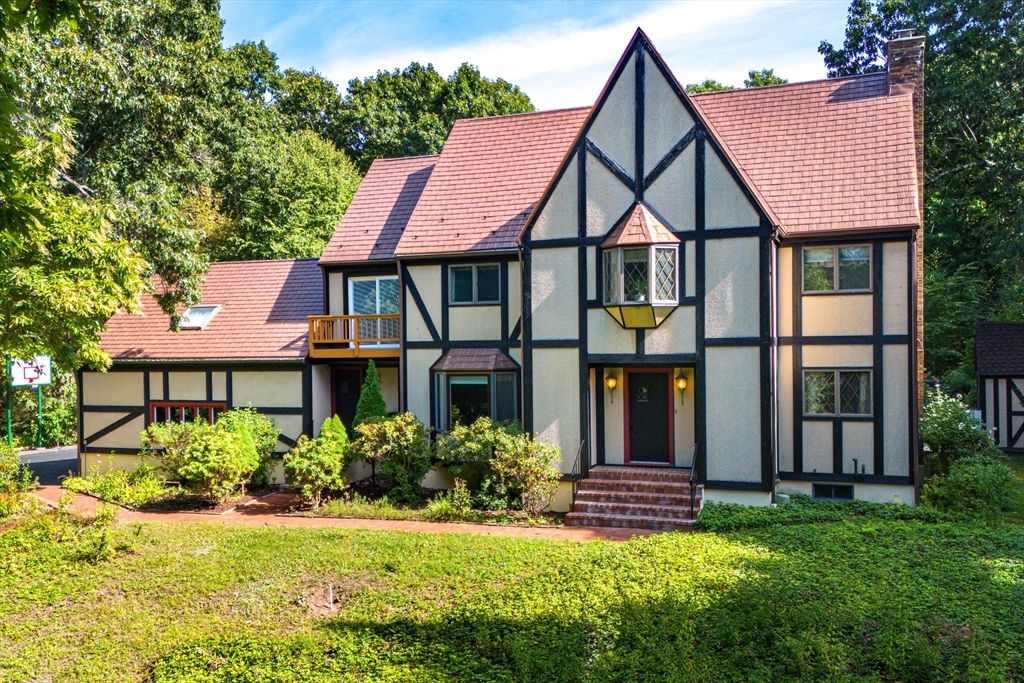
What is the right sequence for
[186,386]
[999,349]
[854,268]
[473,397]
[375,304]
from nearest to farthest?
[854,268], [473,397], [375,304], [186,386], [999,349]

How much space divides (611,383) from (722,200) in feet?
14.2

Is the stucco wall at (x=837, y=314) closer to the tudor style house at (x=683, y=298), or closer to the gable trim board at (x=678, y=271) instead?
the tudor style house at (x=683, y=298)

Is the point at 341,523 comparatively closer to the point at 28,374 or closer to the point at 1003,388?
the point at 28,374

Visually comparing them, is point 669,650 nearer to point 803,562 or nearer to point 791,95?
point 803,562

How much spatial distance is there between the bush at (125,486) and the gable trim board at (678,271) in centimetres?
845

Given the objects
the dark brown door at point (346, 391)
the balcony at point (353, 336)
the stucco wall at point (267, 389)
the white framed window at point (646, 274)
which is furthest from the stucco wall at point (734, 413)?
the stucco wall at point (267, 389)

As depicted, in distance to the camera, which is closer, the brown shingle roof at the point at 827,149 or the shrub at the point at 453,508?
the shrub at the point at 453,508

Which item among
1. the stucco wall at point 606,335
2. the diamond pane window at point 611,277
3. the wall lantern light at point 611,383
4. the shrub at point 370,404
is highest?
the diamond pane window at point 611,277

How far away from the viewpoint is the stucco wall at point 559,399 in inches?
595

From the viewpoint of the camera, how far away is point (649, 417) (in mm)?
15539

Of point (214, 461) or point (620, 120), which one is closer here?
point (620, 120)

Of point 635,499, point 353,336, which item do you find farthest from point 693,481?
point 353,336

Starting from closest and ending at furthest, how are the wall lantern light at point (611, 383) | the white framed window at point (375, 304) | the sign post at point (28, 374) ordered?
the wall lantern light at point (611, 383) < the white framed window at point (375, 304) < the sign post at point (28, 374)

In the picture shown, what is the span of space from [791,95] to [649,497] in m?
10.1
